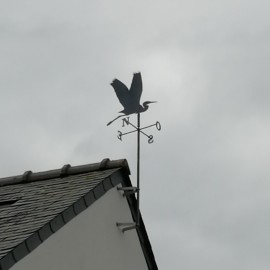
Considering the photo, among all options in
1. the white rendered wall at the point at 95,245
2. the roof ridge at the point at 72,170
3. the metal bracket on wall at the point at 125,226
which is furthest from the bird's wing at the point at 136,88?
Result: the metal bracket on wall at the point at 125,226

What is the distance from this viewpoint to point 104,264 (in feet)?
37.1

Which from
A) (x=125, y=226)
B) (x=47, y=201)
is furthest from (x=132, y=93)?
(x=47, y=201)

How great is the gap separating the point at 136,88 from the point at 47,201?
6.68 ft

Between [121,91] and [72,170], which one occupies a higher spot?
[121,91]

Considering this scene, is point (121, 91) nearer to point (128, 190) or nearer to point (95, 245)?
point (128, 190)

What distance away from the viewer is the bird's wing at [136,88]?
12.2m

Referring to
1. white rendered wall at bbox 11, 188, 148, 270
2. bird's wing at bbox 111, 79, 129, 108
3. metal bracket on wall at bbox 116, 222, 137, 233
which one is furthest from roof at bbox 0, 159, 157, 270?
bird's wing at bbox 111, 79, 129, 108

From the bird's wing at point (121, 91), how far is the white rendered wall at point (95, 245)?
3.57 ft

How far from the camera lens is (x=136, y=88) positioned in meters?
12.2

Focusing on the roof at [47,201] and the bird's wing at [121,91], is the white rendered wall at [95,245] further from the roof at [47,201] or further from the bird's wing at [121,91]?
the bird's wing at [121,91]

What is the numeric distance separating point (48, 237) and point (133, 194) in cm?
250

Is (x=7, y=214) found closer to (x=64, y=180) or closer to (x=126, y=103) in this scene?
(x=64, y=180)

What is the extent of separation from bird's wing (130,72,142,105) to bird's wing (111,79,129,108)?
2.8 inches

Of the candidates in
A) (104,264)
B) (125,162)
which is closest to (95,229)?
(104,264)
